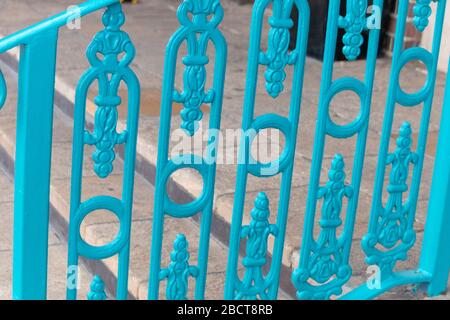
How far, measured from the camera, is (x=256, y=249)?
229 centimetres

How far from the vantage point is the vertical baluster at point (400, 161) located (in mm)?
2414

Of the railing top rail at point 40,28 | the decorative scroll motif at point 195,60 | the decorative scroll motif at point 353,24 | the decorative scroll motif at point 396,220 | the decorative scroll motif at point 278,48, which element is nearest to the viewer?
the railing top rail at point 40,28

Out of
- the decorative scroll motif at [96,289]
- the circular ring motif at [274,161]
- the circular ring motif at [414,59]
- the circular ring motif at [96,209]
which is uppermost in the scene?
the circular ring motif at [414,59]

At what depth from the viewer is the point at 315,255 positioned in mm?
2428

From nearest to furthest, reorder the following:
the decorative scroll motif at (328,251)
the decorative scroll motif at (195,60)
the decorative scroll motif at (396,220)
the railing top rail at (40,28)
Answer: the railing top rail at (40,28), the decorative scroll motif at (195,60), the decorative scroll motif at (328,251), the decorative scroll motif at (396,220)

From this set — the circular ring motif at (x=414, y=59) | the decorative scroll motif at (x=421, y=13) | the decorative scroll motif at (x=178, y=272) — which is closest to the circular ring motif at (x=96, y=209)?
the decorative scroll motif at (x=178, y=272)

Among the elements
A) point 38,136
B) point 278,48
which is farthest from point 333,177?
point 38,136

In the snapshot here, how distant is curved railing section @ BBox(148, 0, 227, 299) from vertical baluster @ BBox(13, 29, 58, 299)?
0.28 m

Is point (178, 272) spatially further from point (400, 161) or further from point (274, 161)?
point (400, 161)

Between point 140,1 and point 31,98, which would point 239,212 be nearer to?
point 31,98

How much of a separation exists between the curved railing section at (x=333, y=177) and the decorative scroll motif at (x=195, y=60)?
373mm

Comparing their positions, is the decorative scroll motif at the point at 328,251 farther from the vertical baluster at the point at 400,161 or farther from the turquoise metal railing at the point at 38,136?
the turquoise metal railing at the point at 38,136

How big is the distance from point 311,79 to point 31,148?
3.03 meters

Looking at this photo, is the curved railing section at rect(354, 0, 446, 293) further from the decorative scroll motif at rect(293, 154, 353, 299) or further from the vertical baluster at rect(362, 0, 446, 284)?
the decorative scroll motif at rect(293, 154, 353, 299)
